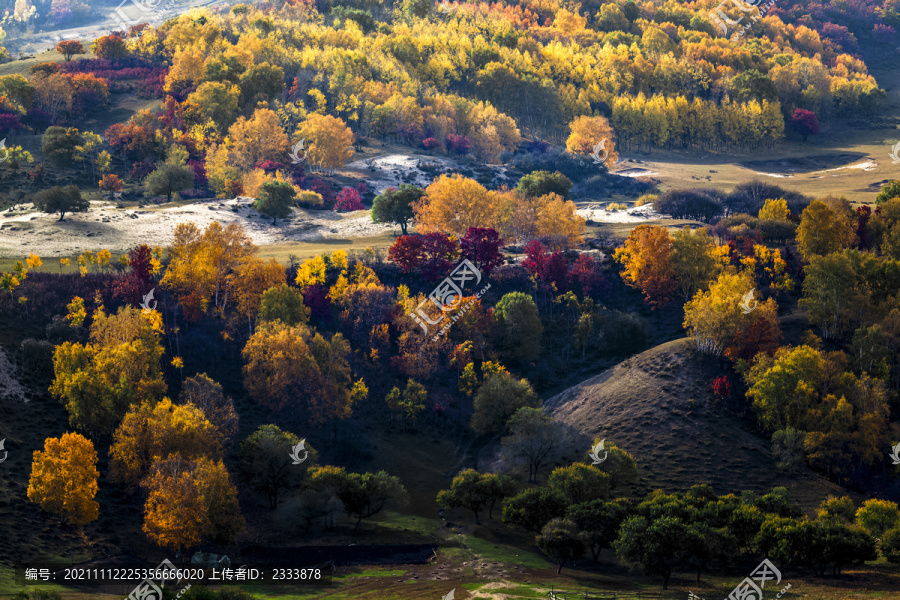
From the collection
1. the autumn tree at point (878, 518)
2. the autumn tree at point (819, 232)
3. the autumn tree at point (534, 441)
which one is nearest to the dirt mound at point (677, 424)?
the autumn tree at point (534, 441)

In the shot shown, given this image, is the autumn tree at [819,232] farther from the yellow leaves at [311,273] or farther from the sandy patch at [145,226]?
the yellow leaves at [311,273]

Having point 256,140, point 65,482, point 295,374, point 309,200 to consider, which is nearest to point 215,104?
point 256,140

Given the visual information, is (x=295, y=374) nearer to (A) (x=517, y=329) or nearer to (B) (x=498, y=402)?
(B) (x=498, y=402)

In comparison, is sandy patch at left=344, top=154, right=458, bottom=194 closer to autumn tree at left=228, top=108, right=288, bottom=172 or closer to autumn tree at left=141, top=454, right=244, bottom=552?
autumn tree at left=228, top=108, right=288, bottom=172

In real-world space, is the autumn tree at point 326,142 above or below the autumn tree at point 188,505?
above

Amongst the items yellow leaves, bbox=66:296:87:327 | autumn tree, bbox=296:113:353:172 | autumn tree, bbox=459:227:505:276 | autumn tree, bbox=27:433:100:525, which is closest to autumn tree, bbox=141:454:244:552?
autumn tree, bbox=27:433:100:525

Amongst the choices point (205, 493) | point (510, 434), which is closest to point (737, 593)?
point (510, 434)

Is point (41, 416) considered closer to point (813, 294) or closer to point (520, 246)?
point (520, 246)
